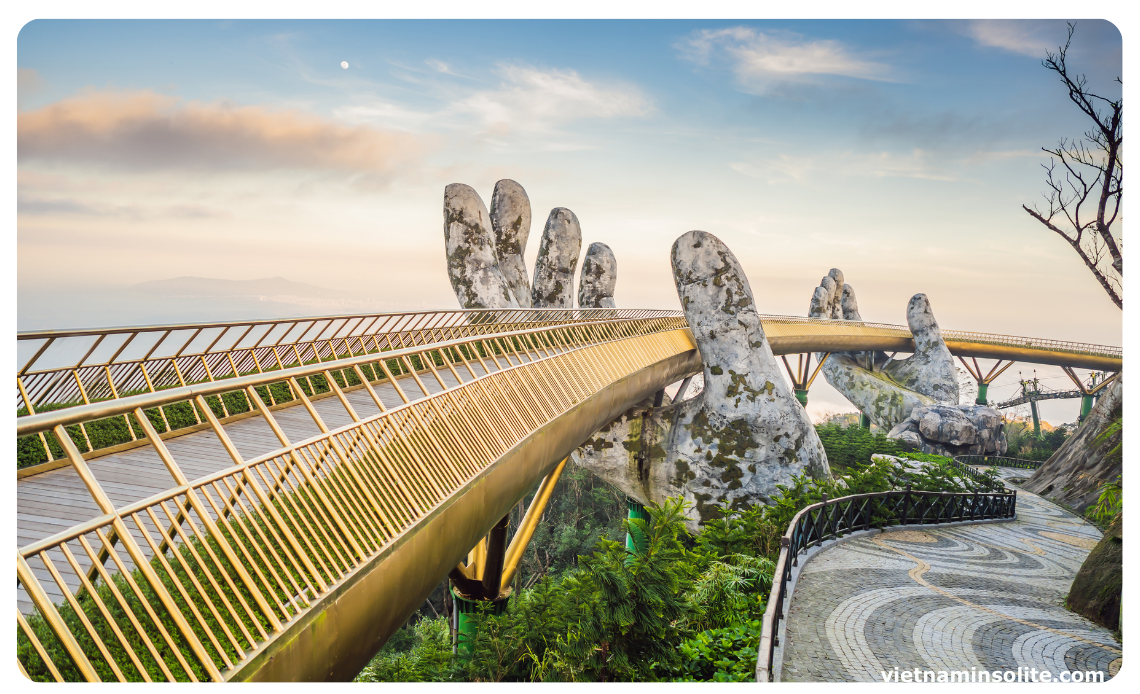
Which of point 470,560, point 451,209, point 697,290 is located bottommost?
point 470,560

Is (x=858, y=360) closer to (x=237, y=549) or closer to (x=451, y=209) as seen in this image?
(x=451, y=209)

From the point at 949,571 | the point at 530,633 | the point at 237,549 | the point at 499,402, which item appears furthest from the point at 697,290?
the point at 237,549

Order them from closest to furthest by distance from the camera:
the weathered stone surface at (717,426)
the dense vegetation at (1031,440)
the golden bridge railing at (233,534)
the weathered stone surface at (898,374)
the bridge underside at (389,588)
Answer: the golden bridge railing at (233,534)
the bridge underside at (389,588)
the weathered stone surface at (717,426)
the dense vegetation at (1031,440)
the weathered stone surface at (898,374)

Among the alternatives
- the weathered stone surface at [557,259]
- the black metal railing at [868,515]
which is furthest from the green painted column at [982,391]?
the weathered stone surface at [557,259]

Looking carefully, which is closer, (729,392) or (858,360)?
(729,392)

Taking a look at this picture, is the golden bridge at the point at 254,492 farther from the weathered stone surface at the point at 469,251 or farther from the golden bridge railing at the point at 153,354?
the weathered stone surface at the point at 469,251

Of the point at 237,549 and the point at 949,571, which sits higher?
the point at 237,549
